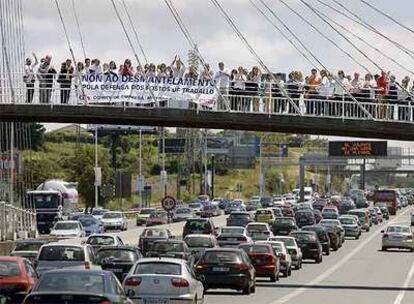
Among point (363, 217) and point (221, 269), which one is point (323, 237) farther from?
point (363, 217)

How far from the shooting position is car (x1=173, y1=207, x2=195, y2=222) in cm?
10206

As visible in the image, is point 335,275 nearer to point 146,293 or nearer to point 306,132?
point 306,132

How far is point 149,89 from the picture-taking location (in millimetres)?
45750

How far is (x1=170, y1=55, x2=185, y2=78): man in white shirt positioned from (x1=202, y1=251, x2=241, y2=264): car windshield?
951cm

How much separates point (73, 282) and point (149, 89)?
83.8ft

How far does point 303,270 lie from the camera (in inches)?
2092

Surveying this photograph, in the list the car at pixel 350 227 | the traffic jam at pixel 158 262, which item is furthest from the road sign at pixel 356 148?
the traffic jam at pixel 158 262

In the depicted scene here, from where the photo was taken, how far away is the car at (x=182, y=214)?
102062 millimetres

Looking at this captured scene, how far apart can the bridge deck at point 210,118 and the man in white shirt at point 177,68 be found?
4.04 ft

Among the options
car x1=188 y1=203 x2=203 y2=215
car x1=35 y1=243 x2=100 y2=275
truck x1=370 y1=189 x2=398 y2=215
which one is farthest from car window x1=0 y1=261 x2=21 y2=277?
truck x1=370 y1=189 x2=398 y2=215

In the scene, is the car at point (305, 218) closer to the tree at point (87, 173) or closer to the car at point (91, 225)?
the car at point (91, 225)

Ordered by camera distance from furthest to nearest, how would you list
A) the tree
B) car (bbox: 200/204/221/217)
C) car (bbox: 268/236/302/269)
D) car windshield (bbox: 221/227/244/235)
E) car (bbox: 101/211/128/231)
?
the tree
car (bbox: 200/204/221/217)
car (bbox: 101/211/128/231)
car windshield (bbox: 221/227/244/235)
car (bbox: 268/236/302/269)

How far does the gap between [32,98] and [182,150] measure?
153057 mm

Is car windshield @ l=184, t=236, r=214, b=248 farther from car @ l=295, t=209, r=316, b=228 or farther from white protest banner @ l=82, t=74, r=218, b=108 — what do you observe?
car @ l=295, t=209, r=316, b=228
